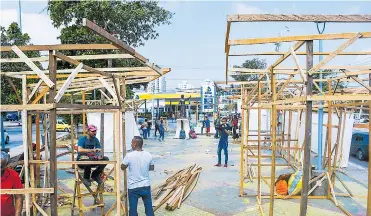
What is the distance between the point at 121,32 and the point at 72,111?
46.2 ft

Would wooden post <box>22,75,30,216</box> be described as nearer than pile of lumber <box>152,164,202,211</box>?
Yes

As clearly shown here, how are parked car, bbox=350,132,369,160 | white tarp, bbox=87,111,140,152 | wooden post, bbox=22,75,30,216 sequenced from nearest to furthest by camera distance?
wooden post, bbox=22,75,30,216
parked car, bbox=350,132,369,160
white tarp, bbox=87,111,140,152

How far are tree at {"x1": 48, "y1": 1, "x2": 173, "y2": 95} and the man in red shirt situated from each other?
40.6 feet

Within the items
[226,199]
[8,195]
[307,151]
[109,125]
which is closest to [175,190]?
[226,199]

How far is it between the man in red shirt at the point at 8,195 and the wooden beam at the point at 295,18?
11.4 feet

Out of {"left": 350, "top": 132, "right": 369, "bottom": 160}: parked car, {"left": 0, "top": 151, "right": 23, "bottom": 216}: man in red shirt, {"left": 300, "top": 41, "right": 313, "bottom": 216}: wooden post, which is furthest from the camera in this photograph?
{"left": 350, "top": 132, "right": 369, "bottom": 160}: parked car

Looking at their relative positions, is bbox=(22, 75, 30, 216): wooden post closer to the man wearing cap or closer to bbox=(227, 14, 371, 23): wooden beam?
the man wearing cap

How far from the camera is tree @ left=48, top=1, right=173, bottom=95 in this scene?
18.1 m

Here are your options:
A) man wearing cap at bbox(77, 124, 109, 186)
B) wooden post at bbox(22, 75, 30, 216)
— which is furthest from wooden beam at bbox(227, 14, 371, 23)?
man wearing cap at bbox(77, 124, 109, 186)

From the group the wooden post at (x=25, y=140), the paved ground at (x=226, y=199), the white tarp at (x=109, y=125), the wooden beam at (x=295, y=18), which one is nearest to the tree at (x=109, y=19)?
the white tarp at (x=109, y=125)

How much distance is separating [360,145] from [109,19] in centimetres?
1395

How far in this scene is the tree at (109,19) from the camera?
18.1 m

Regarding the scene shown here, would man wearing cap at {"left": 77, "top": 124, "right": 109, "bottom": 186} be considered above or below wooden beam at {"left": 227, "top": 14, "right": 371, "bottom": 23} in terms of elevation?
below

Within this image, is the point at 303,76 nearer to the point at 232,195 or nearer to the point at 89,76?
the point at 89,76
